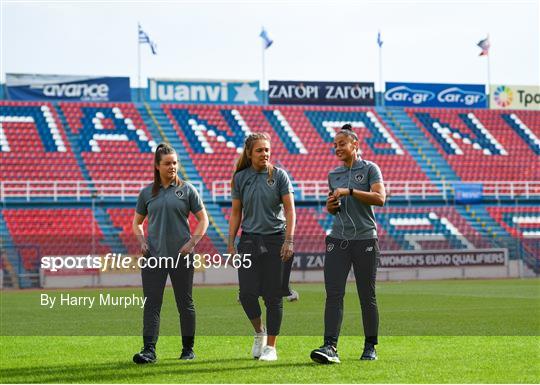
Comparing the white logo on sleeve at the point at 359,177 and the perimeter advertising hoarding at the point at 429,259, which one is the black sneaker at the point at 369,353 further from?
the perimeter advertising hoarding at the point at 429,259

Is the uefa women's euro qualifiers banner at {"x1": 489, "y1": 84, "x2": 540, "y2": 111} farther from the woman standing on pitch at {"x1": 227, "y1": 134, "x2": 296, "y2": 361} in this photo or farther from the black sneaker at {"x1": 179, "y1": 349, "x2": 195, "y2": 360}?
the black sneaker at {"x1": 179, "y1": 349, "x2": 195, "y2": 360}

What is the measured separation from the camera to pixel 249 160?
977cm

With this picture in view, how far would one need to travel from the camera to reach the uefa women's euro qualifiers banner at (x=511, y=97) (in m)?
54.5

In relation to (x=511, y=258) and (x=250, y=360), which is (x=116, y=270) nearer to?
(x=511, y=258)

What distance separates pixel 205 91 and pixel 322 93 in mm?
5884

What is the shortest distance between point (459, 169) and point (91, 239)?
1986 centimetres

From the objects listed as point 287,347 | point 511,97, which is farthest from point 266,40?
point 287,347

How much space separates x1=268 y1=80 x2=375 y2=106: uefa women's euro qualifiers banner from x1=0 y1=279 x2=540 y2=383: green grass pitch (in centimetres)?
3249

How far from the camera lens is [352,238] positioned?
31.4ft

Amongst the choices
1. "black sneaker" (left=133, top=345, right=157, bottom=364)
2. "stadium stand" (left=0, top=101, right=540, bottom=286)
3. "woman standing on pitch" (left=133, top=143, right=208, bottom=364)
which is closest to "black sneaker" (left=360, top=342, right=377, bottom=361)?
"woman standing on pitch" (left=133, top=143, right=208, bottom=364)

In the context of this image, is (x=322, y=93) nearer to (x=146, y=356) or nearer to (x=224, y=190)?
(x=224, y=190)

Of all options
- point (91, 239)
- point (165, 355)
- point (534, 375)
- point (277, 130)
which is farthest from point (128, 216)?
point (534, 375)

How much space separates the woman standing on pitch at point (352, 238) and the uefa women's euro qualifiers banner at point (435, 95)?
143ft

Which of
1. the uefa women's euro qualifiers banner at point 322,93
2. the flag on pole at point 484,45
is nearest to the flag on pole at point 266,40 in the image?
the uefa women's euro qualifiers banner at point 322,93
